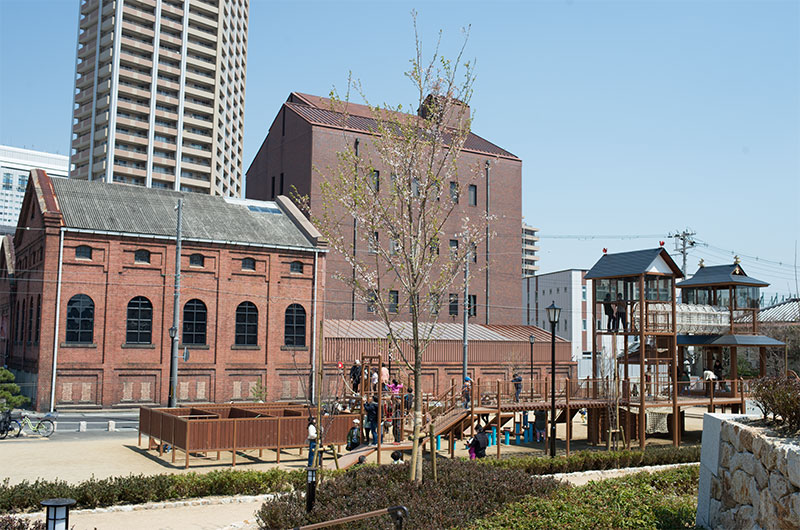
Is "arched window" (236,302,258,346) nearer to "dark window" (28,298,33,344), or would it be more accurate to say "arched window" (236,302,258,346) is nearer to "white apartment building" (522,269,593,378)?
"dark window" (28,298,33,344)

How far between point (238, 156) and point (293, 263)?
214 feet

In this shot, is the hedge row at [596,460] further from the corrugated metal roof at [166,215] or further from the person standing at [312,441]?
the corrugated metal roof at [166,215]

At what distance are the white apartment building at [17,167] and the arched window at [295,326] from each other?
15941 cm

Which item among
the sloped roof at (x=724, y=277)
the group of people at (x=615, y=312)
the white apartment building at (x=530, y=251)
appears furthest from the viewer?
the white apartment building at (x=530, y=251)

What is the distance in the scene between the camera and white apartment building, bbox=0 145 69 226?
184 meters

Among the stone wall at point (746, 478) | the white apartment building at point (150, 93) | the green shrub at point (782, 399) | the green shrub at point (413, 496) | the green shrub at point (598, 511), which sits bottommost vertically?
the green shrub at point (598, 511)

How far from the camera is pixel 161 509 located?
592 inches

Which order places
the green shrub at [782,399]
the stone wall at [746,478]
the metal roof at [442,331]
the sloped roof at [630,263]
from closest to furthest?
the stone wall at [746,478]
the green shrub at [782,399]
the sloped roof at [630,263]
the metal roof at [442,331]

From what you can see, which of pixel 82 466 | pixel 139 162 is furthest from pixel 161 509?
pixel 139 162

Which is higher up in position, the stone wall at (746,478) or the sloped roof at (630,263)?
the sloped roof at (630,263)

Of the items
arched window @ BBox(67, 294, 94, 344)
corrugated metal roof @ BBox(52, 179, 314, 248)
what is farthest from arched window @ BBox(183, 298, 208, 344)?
arched window @ BBox(67, 294, 94, 344)

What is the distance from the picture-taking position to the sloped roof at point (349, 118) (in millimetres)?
57500

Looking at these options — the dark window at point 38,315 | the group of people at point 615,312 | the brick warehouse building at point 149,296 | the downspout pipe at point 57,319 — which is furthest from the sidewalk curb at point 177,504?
the dark window at point 38,315

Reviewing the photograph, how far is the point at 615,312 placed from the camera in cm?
3031
